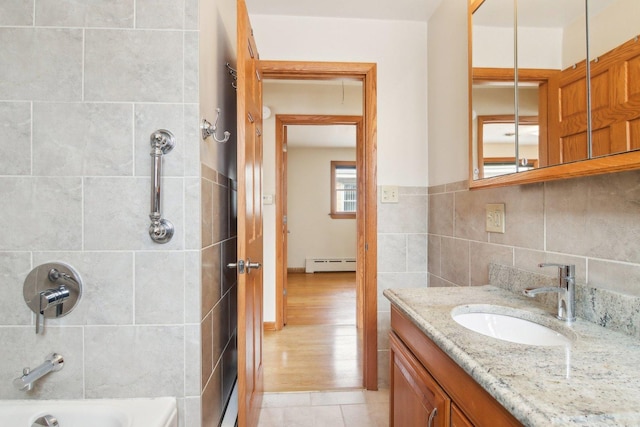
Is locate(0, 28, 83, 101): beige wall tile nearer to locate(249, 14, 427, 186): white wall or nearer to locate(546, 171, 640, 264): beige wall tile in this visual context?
locate(249, 14, 427, 186): white wall

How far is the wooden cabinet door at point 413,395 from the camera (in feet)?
2.83

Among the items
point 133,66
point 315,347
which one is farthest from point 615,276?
point 315,347

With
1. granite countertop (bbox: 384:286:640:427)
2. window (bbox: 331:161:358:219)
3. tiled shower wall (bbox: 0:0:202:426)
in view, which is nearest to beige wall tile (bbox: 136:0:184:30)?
tiled shower wall (bbox: 0:0:202:426)

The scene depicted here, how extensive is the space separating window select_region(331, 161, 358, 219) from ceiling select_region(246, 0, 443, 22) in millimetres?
3950

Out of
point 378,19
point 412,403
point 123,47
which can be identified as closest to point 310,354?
point 412,403

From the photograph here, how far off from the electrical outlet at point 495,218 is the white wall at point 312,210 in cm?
455

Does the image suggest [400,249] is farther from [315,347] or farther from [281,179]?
[281,179]

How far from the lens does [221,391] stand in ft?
4.70

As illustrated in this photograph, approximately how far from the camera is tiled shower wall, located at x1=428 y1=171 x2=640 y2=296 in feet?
2.75

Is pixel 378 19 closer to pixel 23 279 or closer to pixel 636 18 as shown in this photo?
pixel 636 18

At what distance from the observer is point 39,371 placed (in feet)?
3.26

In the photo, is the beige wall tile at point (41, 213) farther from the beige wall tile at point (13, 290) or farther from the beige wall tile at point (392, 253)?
the beige wall tile at point (392, 253)

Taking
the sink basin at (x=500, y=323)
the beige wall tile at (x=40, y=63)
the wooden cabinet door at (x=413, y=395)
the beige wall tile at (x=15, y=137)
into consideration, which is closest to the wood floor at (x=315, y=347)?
the wooden cabinet door at (x=413, y=395)

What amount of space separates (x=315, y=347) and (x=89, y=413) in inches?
71.5
